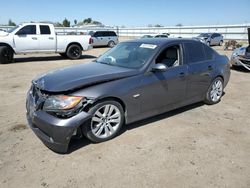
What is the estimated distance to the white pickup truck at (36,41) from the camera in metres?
11.5

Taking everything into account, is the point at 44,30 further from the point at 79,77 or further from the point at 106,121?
the point at 106,121

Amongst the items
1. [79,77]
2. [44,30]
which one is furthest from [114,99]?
[44,30]

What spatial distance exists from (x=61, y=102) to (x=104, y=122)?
773 mm

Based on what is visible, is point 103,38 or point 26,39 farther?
point 103,38

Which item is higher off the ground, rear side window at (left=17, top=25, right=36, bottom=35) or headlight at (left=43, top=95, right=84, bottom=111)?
rear side window at (left=17, top=25, right=36, bottom=35)

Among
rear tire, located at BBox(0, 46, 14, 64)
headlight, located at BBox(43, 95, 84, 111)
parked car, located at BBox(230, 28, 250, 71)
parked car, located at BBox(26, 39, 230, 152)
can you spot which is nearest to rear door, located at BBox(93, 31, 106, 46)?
rear tire, located at BBox(0, 46, 14, 64)

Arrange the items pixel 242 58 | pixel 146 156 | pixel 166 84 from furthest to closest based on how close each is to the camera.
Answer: pixel 242 58 → pixel 166 84 → pixel 146 156

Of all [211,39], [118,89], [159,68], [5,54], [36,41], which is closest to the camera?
[118,89]

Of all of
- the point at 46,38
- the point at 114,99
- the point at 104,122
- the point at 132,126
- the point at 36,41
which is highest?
the point at 46,38

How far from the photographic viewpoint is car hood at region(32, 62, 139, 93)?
3422 mm

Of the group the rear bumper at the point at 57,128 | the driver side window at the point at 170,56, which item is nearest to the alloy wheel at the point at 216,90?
the driver side window at the point at 170,56

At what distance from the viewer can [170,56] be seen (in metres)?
4.63

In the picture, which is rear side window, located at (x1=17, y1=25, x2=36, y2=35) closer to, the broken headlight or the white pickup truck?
the white pickup truck

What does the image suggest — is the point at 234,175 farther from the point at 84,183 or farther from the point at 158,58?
the point at 158,58
